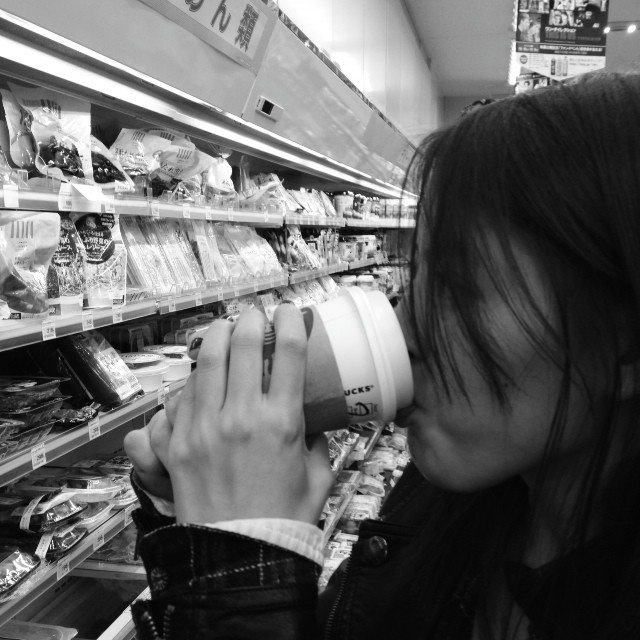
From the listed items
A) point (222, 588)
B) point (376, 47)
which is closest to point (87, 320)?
point (222, 588)

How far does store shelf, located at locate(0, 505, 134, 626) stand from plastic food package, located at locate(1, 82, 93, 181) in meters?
0.89

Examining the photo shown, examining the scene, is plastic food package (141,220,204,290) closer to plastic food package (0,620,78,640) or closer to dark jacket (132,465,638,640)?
plastic food package (0,620,78,640)

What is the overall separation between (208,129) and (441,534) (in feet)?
5.55

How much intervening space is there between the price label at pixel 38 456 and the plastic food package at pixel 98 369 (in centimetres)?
25

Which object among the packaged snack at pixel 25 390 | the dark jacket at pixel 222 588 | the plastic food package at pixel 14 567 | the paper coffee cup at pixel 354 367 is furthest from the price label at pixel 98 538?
the paper coffee cup at pixel 354 367

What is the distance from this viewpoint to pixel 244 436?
54 centimetres

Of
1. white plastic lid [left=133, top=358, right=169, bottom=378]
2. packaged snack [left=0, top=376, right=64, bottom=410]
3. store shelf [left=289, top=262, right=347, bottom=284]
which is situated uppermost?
store shelf [left=289, top=262, right=347, bottom=284]

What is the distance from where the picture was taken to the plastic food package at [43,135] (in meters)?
1.43

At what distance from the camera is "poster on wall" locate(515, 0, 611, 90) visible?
4.45 metres

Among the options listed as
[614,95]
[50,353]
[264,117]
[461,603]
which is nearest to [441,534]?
[461,603]

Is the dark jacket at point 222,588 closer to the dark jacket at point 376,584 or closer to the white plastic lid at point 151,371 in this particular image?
the dark jacket at point 376,584

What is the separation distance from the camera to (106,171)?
1.60 metres

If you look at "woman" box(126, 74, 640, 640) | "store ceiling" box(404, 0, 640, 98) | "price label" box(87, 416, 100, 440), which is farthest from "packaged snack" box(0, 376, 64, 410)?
"store ceiling" box(404, 0, 640, 98)

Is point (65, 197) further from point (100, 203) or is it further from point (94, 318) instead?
point (94, 318)
